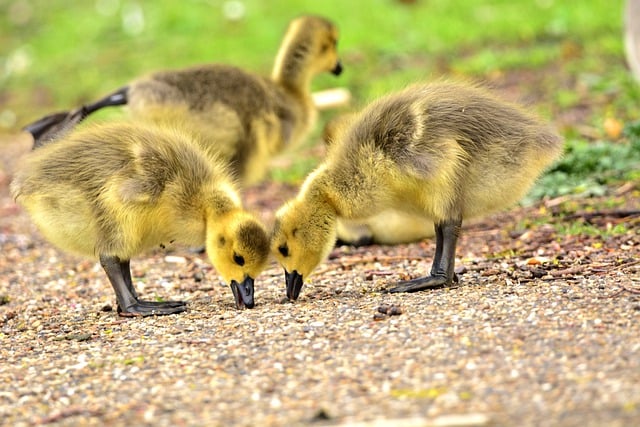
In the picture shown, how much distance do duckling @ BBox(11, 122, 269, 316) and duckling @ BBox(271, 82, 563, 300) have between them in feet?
0.74

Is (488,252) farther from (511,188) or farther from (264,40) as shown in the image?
(264,40)

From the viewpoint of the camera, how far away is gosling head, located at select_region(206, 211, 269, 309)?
4.65 meters

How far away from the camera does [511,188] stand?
4.66 m

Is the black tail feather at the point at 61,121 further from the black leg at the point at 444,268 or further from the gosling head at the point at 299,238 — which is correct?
the black leg at the point at 444,268

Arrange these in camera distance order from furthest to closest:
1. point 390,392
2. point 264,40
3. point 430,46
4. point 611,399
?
point 264,40
point 430,46
point 390,392
point 611,399

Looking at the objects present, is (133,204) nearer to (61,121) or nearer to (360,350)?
(360,350)

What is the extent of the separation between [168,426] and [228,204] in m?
1.81

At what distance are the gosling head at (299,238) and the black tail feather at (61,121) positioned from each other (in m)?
1.77

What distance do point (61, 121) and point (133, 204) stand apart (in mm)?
1879

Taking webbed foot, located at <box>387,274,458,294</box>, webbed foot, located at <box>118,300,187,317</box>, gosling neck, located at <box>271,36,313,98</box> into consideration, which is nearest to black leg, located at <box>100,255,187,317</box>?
webbed foot, located at <box>118,300,187,317</box>

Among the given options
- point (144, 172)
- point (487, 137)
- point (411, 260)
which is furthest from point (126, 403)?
point (411, 260)

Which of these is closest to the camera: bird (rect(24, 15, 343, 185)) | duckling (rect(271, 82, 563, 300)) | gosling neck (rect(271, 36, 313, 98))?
duckling (rect(271, 82, 563, 300))

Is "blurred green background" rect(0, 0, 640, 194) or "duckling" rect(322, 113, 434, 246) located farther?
"blurred green background" rect(0, 0, 640, 194)

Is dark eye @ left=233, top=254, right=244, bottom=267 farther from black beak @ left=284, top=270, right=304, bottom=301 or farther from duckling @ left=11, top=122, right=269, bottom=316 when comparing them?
black beak @ left=284, top=270, right=304, bottom=301
